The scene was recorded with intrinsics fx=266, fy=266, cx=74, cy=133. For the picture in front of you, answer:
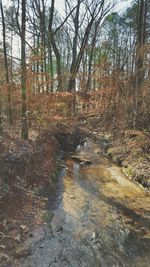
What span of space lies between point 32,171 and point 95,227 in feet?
9.08

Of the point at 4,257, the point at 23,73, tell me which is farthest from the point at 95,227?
the point at 23,73

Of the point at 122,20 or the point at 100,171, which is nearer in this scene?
the point at 100,171

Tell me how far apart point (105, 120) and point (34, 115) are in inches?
353

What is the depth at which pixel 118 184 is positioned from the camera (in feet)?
30.6

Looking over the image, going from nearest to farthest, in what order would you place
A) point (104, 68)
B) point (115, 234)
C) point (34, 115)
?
1. point (115, 234)
2. point (34, 115)
3. point (104, 68)

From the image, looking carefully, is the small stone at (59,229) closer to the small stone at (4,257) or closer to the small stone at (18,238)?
the small stone at (18,238)

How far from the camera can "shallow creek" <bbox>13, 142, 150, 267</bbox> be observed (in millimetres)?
5066

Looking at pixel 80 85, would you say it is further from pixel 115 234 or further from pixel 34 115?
pixel 115 234

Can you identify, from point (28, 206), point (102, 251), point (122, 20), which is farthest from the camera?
point (122, 20)

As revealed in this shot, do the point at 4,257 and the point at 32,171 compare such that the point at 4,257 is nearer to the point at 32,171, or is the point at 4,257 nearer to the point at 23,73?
the point at 32,171

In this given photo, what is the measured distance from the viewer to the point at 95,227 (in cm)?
632

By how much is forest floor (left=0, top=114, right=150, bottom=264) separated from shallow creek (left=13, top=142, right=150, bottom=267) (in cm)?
35

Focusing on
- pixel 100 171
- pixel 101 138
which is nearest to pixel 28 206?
pixel 100 171

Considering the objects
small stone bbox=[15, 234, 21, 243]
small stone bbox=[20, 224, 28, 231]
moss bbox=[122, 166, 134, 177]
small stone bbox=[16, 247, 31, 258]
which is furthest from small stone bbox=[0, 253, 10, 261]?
moss bbox=[122, 166, 134, 177]
